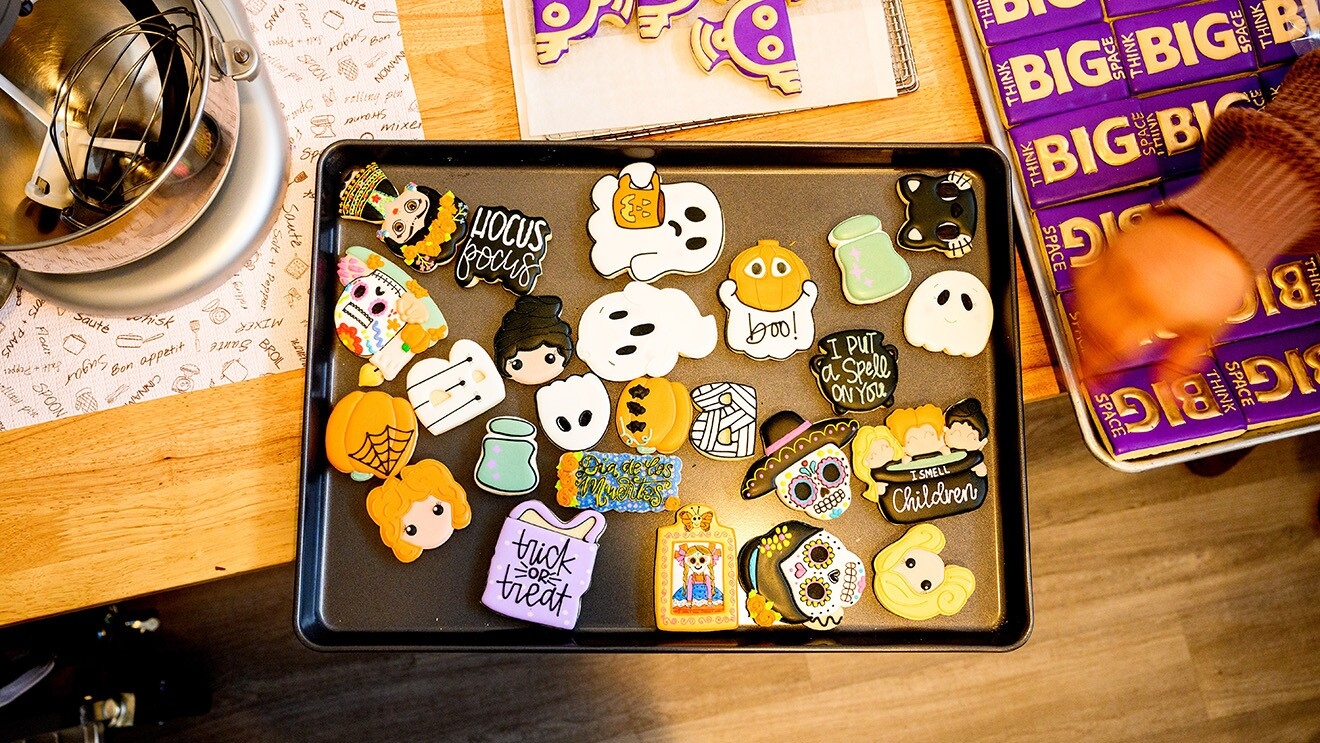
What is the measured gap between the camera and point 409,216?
76 cm

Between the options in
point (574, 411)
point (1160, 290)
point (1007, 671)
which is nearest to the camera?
point (1160, 290)

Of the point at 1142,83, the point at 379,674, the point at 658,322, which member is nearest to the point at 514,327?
the point at 658,322

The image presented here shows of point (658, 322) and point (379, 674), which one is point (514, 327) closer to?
point (658, 322)

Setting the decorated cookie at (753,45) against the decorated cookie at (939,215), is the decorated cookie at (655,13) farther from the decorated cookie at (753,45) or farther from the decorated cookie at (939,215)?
the decorated cookie at (939,215)

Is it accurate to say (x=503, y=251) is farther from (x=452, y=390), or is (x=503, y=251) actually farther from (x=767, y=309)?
(x=767, y=309)

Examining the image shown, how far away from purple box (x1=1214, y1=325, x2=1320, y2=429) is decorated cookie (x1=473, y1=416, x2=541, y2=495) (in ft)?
2.08

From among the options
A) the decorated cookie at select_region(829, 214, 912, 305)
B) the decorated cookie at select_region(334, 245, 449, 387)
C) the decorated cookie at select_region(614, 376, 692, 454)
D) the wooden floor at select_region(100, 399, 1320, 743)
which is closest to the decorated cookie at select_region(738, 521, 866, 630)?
the decorated cookie at select_region(614, 376, 692, 454)

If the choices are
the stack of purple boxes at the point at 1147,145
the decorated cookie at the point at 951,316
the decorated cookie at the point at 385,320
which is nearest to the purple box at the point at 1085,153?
the stack of purple boxes at the point at 1147,145

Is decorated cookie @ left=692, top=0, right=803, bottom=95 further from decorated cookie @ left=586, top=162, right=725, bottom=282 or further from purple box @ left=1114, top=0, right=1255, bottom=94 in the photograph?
purple box @ left=1114, top=0, right=1255, bottom=94

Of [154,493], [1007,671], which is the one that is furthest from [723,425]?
[1007,671]

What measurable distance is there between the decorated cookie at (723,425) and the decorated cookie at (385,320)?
250mm

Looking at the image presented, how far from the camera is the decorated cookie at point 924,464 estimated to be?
0.73m

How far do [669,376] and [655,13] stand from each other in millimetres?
353

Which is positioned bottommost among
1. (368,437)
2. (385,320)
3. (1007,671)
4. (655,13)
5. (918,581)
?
(1007,671)
